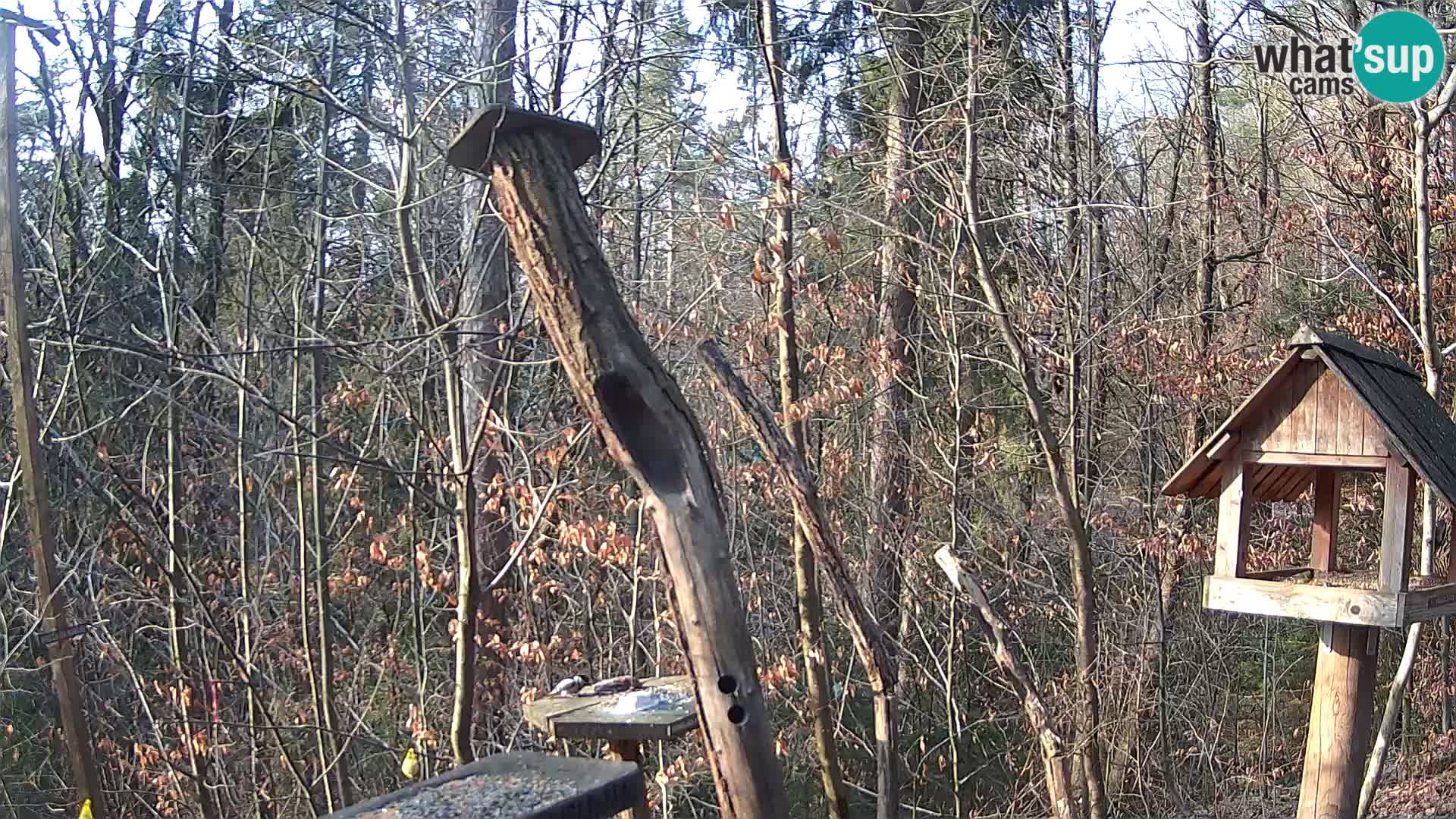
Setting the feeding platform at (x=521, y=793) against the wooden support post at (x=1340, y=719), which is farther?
the wooden support post at (x=1340, y=719)

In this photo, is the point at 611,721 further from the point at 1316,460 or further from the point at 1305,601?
the point at 1316,460

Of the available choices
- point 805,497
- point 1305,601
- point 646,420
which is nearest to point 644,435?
point 646,420

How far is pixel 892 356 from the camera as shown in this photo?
7.90 m

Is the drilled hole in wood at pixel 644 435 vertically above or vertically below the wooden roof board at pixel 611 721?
above

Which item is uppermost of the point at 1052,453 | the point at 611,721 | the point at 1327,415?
the point at 1327,415

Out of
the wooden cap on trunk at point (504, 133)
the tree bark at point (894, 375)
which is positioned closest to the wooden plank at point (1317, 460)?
the wooden cap on trunk at point (504, 133)

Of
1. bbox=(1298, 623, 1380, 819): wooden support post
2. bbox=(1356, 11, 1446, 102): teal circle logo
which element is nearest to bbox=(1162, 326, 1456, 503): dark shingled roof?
bbox=(1298, 623, 1380, 819): wooden support post

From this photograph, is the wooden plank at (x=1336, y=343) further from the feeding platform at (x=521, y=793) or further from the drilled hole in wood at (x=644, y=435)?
the feeding platform at (x=521, y=793)

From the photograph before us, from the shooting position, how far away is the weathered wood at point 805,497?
14.3 ft

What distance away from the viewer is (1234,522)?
12.9 ft

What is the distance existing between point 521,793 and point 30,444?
3505 mm

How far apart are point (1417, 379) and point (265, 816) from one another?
6.15 metres

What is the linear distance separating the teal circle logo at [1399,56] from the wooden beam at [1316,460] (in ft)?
14.4

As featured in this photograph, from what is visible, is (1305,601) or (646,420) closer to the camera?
(646,420)
